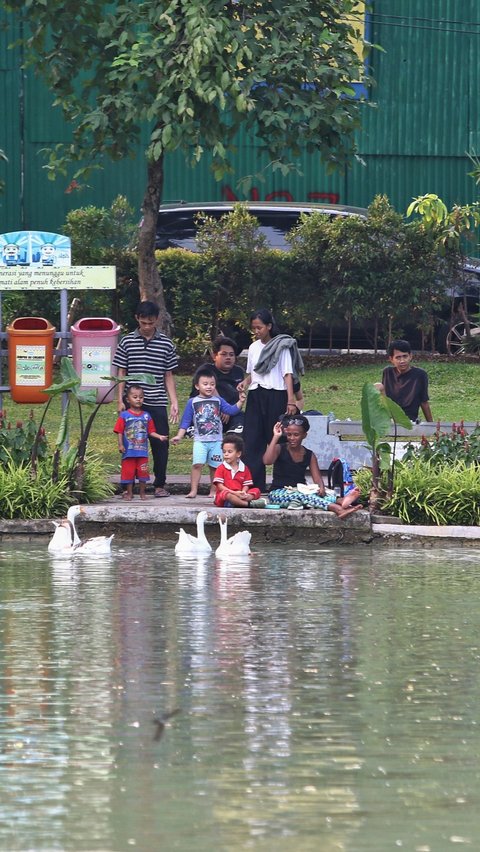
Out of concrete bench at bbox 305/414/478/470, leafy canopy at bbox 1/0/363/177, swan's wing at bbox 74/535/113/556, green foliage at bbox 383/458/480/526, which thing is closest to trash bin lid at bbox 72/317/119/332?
leafy canopy at bbox 1/0/363/177

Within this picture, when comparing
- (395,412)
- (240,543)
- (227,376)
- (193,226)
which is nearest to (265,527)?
(240,543)

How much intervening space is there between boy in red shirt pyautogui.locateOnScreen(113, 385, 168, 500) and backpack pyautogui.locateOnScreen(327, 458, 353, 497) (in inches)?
60.9

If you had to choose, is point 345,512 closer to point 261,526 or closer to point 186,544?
point 261,526

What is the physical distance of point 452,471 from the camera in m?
13.9

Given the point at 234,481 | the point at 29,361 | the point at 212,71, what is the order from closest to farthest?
the point at 234,481 < the point at 29,361 < the point at 212,71

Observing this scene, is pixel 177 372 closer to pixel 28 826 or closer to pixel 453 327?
pixel 453 327

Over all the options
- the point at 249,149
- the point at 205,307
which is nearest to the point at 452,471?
the point at 205,307

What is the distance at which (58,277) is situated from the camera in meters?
16.0

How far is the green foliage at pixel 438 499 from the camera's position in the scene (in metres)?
13.6

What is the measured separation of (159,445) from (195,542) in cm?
261

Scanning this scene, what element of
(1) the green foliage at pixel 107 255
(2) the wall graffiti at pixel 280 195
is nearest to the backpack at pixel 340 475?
(1) the green foliage at pixel 107 255

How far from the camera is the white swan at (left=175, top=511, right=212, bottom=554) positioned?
12359 millimetres

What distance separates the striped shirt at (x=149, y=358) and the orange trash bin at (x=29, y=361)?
1.46 meters

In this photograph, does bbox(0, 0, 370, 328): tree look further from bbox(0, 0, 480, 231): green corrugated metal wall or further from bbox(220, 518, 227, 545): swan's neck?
bbox(0, 0, 480, 231): green corrugated metal wall
